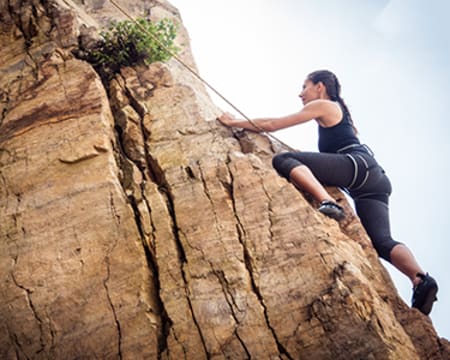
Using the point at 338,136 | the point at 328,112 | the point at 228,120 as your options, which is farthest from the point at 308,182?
the point at 228,120

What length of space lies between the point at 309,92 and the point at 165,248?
12.5 feet

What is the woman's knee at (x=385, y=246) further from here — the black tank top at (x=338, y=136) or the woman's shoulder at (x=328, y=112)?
the woman's shoulder at (x=328, y=112)

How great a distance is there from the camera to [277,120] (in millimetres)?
6676

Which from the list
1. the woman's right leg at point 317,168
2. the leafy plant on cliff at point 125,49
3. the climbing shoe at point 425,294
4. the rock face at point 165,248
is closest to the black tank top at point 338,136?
the woman's right leg at point 317,168

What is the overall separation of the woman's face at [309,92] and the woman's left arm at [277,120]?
2.34ft

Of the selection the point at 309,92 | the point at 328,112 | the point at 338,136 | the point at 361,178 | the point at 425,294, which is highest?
the point at 309,92

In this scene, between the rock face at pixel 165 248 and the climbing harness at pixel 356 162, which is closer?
the rock face at pixel 165 248

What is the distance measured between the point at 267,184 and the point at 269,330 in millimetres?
2049

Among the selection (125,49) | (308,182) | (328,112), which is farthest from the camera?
(125,49)

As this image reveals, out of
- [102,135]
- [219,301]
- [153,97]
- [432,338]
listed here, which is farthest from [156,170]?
[432,338]

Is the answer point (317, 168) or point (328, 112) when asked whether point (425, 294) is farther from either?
point (328, 112)

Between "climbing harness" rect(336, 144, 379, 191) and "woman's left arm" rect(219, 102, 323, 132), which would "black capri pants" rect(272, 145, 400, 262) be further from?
"woman's left arm" rect(219, 102, 323, 132)

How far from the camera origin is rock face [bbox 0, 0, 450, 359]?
4555 millimetres

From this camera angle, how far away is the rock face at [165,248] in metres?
4.55
